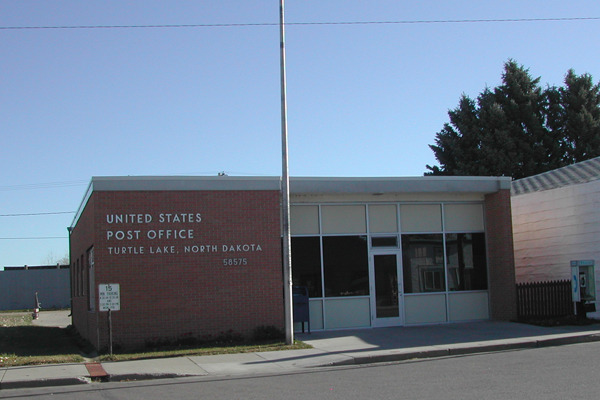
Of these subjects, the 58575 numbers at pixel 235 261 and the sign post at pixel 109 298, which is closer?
the sign post at pixel 109 298

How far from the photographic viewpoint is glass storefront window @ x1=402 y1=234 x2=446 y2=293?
763 inches

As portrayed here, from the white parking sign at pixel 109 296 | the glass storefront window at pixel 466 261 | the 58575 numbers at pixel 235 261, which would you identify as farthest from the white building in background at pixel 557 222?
the white parking sign at pixel 109 296

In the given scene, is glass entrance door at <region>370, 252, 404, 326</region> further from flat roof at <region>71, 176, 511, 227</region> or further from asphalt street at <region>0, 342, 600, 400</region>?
asphalt street at <region>0, 342, 600, 400</region>

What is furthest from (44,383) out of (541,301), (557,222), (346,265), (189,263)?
(557,222)

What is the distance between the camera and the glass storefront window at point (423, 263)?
19.4 metres

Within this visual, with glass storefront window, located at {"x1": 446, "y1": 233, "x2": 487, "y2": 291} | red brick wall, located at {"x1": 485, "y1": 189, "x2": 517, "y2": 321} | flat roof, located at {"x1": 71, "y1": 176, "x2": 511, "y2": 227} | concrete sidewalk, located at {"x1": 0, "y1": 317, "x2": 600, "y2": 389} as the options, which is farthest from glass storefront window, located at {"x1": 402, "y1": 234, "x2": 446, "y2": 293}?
concrete sidewalk, located at {"x1": 0, "y1": 317, "x2": 600, "y2": 389}

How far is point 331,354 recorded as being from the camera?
13.9m

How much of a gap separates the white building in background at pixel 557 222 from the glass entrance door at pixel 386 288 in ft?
18.3

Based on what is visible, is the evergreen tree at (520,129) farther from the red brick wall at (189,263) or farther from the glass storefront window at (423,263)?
the red brick wall at (189,263)

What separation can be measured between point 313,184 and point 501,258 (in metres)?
6.28

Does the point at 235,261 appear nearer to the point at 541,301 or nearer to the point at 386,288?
the point at 386,288

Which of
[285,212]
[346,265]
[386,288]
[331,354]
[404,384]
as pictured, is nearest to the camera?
[404,384]

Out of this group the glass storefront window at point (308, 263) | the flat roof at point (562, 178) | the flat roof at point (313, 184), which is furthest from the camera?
the flat roof at point (562, 178)

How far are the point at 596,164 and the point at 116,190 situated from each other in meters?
15.4
